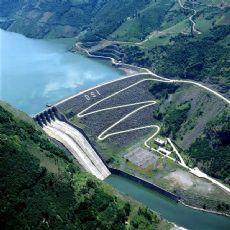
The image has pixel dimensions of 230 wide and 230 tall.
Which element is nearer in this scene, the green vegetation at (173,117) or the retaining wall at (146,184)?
the retaining wall at (146,184)

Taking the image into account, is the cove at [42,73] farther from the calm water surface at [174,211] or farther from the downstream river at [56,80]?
the calm water surface at [174,211]

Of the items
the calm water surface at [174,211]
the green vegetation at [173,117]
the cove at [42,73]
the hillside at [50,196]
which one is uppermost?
the hillside at [50,196]

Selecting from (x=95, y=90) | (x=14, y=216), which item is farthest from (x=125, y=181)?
(x=14, y=216)

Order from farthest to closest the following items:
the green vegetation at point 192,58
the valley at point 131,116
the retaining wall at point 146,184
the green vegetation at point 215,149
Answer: the green vegetation at point 192,58 < the green vegetation at point 215,149 < the retaining wall at point 146,184 < the valley at point 131,116

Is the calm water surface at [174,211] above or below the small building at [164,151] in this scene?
above

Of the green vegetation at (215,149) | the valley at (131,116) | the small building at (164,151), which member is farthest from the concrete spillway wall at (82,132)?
the small building at (164,151)

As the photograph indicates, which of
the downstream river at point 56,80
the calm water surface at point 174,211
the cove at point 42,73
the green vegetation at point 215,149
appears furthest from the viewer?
the cove at point 42,73
